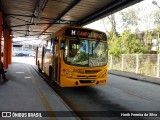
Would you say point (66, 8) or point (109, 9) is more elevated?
point (66, 8)

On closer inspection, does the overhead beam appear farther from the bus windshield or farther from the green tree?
the green tree

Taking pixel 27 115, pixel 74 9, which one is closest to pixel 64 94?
pixel 27 115

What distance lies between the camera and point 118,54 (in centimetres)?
3225

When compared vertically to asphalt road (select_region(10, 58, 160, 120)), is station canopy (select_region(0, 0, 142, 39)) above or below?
above

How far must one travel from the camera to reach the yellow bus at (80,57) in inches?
479

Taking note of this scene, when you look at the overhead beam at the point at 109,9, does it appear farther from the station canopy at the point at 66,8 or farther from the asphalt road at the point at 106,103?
the asphalt road at the point at 106,103

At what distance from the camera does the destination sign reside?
1237 centimetres

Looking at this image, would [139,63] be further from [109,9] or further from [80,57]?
[80,57]

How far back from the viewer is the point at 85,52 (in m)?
12.5

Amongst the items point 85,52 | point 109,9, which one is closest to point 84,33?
point 85,52

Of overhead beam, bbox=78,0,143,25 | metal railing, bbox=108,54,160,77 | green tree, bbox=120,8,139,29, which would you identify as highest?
green tree, bbox=120,8,139,29

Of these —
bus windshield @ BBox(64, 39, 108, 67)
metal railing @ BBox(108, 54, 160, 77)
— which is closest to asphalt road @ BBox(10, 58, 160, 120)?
bus windshield @ BBox(64, 39, 108, 67)

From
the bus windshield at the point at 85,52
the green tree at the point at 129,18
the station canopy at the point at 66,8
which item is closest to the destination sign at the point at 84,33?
the bus windshield at the point at 85,52

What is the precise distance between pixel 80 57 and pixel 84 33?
1246 mm
